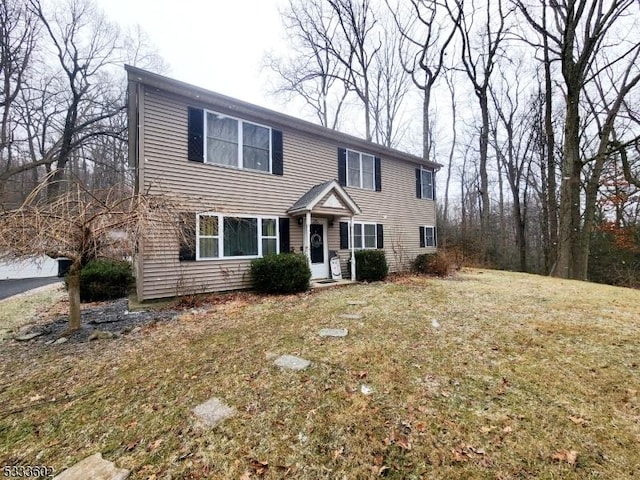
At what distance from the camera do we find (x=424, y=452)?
2121 mm

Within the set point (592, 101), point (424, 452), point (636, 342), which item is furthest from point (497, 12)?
point (424, 452)

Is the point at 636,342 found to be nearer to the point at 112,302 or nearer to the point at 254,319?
the point at 254,319

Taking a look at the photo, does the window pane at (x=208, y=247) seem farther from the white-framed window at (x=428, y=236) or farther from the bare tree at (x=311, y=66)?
the bare tree at (x=311, y=66)

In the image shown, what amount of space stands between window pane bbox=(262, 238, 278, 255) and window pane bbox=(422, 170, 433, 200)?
8439 millimetres

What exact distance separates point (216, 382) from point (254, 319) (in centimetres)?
235

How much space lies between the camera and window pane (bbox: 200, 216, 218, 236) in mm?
7387

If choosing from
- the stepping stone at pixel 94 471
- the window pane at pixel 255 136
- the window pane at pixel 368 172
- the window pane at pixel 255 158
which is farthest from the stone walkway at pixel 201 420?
the window pane at pixel 368 172

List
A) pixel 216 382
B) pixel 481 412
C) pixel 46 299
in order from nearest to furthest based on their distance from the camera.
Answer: pixel 481 412 < pixel 216 382 < pixel 46 299

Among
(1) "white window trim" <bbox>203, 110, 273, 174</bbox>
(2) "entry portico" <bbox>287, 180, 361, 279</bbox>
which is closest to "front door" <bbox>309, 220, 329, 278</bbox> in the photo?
(2) "entry portico" <bbox>287, 180, 361, 279</bbox>

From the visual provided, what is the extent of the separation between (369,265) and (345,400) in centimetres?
749

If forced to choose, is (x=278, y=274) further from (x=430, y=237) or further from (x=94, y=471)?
(x=430, y=237)

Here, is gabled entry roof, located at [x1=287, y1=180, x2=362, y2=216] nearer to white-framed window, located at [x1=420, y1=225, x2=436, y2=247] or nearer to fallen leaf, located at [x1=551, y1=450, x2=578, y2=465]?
white-framed window, located at [x1=420, y1=225, x2=436, y2=247]

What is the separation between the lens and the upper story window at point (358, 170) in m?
10.7

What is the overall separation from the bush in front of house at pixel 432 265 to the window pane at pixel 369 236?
7.56 ft
